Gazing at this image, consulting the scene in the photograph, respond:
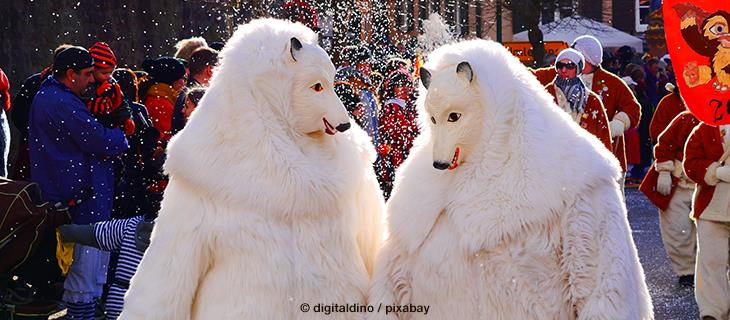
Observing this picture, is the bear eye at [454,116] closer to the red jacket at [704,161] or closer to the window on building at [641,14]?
the red jacket at [704,161]

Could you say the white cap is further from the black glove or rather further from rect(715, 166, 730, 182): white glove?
the black glove

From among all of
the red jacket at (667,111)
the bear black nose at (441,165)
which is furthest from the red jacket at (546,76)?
the bear black nose at (441,165)

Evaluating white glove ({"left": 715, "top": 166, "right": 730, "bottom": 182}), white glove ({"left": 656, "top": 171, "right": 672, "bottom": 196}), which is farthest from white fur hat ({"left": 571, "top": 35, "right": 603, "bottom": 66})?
white glove ({"left": 715, "top": 166, "right": 730, "bottom": 182})

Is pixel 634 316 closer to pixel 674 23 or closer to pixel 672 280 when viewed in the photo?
pixel 674 23

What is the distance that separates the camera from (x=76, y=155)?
877cm

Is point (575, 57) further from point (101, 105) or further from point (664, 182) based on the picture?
point (101, 105)

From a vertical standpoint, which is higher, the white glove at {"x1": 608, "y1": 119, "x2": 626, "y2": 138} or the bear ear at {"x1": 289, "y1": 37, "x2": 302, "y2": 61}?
the bear ear at {"x1": 289, "y1": 37, "x2": 302, "y2": 61}

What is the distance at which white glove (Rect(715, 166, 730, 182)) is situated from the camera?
891 cm

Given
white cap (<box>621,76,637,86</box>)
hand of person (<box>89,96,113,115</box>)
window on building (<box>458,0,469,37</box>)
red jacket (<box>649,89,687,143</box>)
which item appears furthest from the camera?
window on building (<box>458,0,469,37</box>)

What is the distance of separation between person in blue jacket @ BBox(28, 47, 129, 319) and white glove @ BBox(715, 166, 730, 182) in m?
3.82

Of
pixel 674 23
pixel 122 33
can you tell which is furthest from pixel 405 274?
pixel 122 33

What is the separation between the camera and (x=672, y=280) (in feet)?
37.7

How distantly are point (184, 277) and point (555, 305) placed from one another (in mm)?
1401

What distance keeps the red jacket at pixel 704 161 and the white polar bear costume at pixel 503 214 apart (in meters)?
4.11
